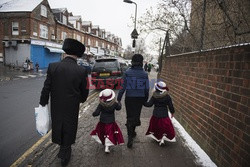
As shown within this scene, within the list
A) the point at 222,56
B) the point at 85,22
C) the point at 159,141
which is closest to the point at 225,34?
the point at 222,56

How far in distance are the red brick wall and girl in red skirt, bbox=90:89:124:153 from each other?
5.45 feet

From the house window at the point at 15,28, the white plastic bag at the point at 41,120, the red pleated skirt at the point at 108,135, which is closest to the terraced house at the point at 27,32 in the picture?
the house window at the point at 15,28

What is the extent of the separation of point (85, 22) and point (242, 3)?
49.1m

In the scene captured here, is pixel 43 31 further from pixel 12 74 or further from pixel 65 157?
pixel 65 157

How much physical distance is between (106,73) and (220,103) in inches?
332

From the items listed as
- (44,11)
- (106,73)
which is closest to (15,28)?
(44,11)

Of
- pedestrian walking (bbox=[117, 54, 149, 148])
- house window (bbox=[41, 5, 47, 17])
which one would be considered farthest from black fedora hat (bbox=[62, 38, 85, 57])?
house window (bbox=[41, 5, 47, 17])

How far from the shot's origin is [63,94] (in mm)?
3193

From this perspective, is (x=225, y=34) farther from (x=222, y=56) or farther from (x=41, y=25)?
(x=41, y=25)

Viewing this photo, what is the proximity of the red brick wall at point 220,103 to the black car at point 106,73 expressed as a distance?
6.53 metres

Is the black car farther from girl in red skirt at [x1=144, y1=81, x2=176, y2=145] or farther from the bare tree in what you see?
girl in red skirt at [x1=144, y1=81, x2=176, y2=145]

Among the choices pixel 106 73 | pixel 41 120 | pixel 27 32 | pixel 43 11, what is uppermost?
pixel 43 11

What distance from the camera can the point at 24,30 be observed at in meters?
27.4

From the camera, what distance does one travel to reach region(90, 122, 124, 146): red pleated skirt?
374cm
